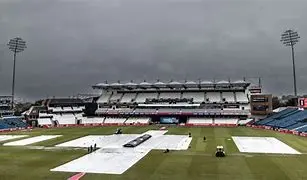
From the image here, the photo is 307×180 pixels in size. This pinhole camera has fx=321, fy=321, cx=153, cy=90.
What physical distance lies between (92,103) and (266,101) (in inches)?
2465

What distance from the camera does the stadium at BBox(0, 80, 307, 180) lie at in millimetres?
31266

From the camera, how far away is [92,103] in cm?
12225

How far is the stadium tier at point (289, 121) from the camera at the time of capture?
234 feet

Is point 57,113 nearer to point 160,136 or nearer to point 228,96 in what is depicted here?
point 228,96

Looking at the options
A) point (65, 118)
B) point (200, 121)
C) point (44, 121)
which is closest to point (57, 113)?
point (65, 118)

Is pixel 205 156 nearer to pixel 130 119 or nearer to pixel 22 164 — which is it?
pixel 22 164

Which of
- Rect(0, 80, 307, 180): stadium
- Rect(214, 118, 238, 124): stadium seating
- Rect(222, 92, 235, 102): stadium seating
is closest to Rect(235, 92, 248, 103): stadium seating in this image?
Rect(0, 80, 307, 180): stadium

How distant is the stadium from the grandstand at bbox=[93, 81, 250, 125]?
0.34 meters

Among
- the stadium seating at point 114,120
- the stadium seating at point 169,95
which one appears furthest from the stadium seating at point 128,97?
the stadium seating at point 169,95

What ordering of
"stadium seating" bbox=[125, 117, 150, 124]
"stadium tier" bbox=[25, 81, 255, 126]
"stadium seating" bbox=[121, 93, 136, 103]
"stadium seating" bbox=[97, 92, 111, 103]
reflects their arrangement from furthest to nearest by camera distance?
"stadium seating" bbox=[97, 92, 111, 103] < "stadium seating" bbox=[121, 93, 136, 103] < "stadium tier" bbox=[25, 81, 255, 126] < "stadium seating" bbox=[125, 117, 150, 124]

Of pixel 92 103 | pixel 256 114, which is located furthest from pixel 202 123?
pixel 92 103

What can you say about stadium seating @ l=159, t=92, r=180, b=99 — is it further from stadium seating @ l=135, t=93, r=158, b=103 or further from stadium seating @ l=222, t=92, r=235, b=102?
stadium seating @ l=222, t=92, r=235, b=102

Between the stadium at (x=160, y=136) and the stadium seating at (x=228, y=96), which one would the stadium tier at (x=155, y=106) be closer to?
the stadium seating at (x=228, y=96)

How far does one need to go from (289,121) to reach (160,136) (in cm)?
3592
